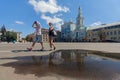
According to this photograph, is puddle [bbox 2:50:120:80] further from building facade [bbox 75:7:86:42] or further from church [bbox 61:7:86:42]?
building facade [bbox 75:7:86:42]

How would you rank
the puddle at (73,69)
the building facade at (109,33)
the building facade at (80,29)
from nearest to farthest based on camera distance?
the puddle at (73,69)
the building facade at (109,33)
the building facade at (80,29)

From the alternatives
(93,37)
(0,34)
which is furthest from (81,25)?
(0,34)

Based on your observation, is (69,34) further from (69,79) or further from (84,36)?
(69,79)

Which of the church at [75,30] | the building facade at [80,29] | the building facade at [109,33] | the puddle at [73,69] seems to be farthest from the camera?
the church at [75,30]

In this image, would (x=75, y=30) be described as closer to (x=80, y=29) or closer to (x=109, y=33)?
(x=80, y=29)

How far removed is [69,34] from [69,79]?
493 feet

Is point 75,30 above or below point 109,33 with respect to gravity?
above

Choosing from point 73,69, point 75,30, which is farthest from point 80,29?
point 73,69

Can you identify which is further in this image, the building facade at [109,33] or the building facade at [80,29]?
the building facade at [80,29]

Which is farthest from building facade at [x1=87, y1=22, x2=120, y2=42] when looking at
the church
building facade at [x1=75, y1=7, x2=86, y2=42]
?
the church

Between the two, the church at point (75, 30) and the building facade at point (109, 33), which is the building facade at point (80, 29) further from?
the building facade at point (109, 33)

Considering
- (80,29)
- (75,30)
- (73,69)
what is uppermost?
(80,29)

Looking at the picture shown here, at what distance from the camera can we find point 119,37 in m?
109

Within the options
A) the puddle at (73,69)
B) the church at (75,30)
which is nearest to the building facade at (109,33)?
the church at (75,30)
